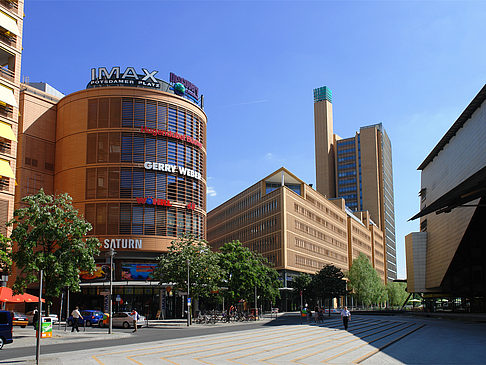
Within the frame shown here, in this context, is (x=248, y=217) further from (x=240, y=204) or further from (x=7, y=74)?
(x=7, y=74)

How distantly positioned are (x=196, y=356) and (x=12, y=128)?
3606 cm

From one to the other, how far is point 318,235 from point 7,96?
8634cm

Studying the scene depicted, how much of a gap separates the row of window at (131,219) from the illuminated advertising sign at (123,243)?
1100 millimetres

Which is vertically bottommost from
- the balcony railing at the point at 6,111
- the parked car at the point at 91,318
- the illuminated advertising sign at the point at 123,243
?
the parked car at the point at 91,318

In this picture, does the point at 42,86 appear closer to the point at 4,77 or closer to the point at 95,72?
the point at 95,72

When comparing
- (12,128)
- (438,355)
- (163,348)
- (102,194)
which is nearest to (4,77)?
(12,128)

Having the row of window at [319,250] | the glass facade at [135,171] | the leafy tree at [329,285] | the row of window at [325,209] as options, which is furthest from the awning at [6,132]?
the row of window at [325,209]

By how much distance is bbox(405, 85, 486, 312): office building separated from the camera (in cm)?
5559

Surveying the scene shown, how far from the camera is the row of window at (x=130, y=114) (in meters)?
70.5

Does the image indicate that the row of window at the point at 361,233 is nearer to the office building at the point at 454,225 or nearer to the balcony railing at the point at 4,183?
the office building at the point at 454,225

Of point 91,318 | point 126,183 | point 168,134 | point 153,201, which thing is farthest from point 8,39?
point 91,318

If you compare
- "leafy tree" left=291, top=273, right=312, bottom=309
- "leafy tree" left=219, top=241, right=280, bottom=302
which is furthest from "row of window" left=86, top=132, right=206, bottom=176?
"leafy tree" left=291, top=273, right=312, bottom=309

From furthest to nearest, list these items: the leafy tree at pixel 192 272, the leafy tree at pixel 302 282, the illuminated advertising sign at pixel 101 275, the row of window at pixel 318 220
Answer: the row of window at pixel 318 220 < the leafy tree at pixel 302 282 < the illuminated advertising sign at pixel 101 275 < the leafy tree at pixel 192 272

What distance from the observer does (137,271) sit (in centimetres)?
6812
